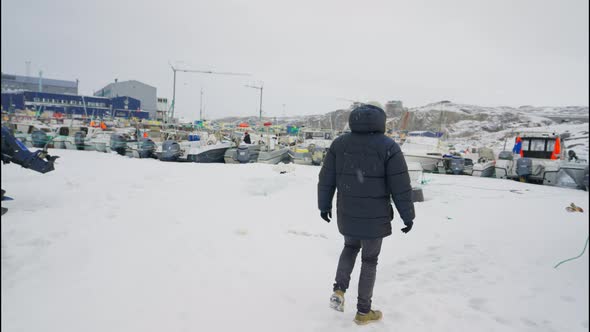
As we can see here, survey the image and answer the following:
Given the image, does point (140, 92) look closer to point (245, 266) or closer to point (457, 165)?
point (457, 165)

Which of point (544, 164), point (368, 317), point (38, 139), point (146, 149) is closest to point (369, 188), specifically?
point (368, 317)

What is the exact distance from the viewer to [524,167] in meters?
12.2

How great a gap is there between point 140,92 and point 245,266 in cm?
7707

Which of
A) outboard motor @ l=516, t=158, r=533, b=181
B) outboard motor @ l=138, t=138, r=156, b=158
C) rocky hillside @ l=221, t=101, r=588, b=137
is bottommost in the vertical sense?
outboard motor @ l=138, t=138, r=156, b=158

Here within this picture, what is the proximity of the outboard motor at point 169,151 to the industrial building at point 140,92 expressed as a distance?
58.3 metres

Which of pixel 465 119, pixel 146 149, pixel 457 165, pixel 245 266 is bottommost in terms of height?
pixel 245 266

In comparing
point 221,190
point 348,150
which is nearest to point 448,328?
point 348,150

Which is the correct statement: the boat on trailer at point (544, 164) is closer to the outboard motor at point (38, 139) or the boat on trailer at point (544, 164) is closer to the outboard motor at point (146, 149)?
the outboard motor at point (146, 149)

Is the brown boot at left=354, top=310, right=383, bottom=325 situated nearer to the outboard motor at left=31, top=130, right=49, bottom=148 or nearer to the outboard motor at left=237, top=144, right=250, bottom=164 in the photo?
the outboard motor at left=237, top=144, right=250, bottom=164

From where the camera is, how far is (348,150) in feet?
8.22

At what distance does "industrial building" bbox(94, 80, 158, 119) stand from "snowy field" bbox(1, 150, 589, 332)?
68.2 meters

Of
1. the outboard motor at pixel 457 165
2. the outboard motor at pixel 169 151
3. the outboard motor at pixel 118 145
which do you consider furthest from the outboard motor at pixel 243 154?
the outboard motor at pixel 457 165

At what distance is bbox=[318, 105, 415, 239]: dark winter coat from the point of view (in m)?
2.39

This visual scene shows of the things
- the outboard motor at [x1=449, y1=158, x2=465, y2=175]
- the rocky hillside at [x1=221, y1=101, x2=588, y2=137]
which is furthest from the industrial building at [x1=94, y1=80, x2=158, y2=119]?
the outboard motor at [x1=449, y1=158, x2=465, y2=175]
